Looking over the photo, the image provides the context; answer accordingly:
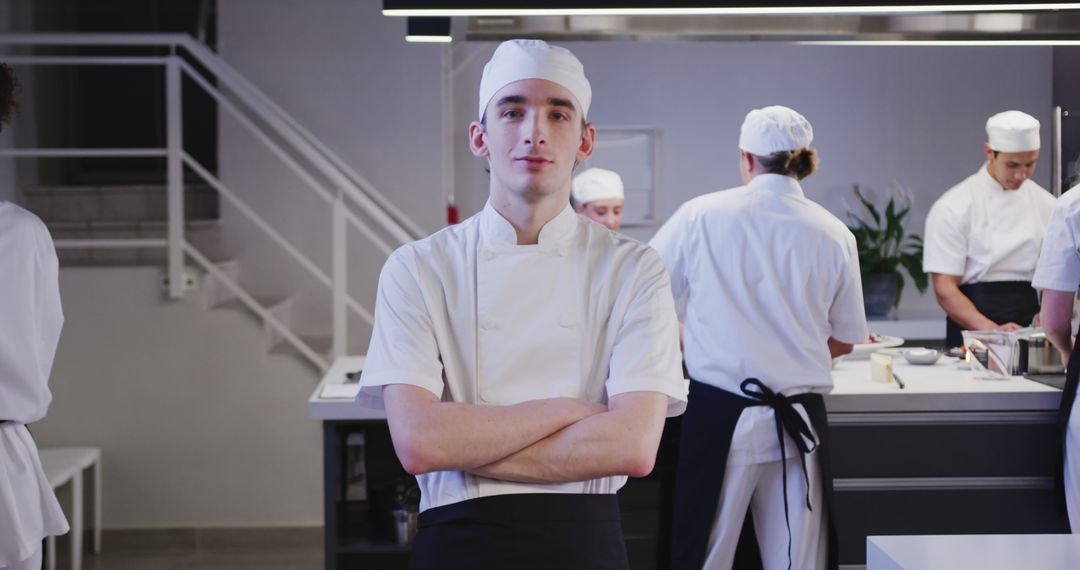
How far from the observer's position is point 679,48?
564cm

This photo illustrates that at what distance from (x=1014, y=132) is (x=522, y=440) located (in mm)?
2672

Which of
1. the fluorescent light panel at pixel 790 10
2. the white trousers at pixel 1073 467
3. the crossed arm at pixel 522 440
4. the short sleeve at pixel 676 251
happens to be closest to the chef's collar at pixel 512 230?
the crossed arm at pixel 522 440

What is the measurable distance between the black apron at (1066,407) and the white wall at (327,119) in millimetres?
3280

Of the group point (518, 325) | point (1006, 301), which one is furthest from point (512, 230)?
point (1006, 301)

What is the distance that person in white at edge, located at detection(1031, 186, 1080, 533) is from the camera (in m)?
2.61

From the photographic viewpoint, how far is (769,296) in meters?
2.56

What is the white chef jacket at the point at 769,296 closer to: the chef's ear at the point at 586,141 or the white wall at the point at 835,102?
the chef's ear at the point at 586,141

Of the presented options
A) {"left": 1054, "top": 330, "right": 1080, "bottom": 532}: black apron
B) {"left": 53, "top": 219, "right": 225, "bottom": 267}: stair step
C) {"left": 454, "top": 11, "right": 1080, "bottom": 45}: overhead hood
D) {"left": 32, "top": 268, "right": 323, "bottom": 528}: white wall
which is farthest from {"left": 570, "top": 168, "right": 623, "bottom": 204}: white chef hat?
{"left": 53, "top": 219, "right": 225, "bottom": 267}: stair step

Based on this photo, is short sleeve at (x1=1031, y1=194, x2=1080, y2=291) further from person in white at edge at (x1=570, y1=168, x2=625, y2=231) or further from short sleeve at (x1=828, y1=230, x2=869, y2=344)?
person in white at edge at (x1=570, y1=168, x2=625, y2=231)

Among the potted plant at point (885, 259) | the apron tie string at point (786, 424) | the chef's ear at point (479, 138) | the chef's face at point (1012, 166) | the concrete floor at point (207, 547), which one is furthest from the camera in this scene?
the potted plant at point (885, 259)

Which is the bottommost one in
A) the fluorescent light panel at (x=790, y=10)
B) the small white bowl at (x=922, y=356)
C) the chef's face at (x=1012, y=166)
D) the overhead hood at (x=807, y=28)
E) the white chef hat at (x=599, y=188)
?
the small white bowl at (x=922, y=356)

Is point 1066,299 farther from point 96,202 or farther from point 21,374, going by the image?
point 96,202

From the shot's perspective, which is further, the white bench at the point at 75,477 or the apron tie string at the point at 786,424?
the white bench at the point at 75,477

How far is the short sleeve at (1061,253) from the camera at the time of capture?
2598 mm
